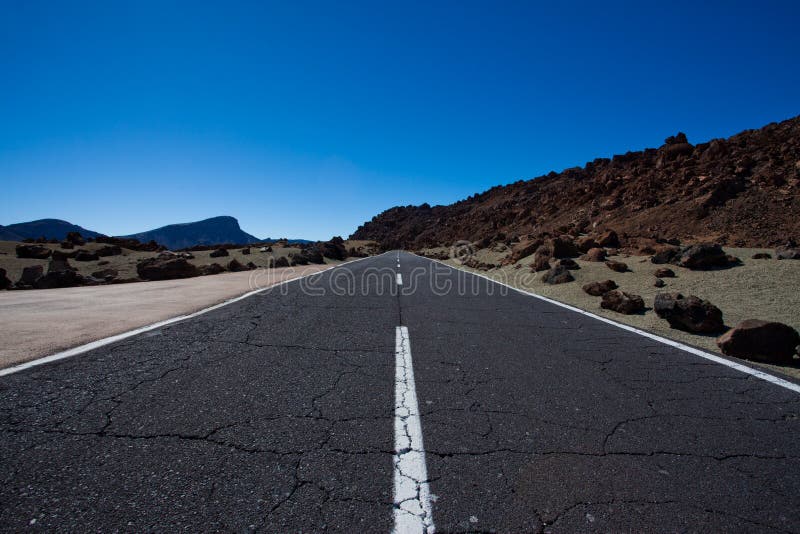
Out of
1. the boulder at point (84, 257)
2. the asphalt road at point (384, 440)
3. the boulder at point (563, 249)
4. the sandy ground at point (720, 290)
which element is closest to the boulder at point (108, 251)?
the boulder at point (84, 257)

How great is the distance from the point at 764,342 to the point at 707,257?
654cm

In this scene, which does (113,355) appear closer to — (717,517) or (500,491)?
(500,491)

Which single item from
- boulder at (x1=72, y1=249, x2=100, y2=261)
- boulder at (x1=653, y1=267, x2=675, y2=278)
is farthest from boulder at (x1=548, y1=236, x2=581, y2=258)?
boulder at (x1=72, y1=249, x2=100, y2=261)

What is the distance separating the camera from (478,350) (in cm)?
452

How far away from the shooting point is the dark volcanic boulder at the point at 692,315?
220 inches

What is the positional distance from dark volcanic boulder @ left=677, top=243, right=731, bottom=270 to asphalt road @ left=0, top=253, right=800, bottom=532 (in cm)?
695

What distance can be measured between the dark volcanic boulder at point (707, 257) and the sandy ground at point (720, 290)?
270 mm

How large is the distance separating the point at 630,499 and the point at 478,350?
8.67ft

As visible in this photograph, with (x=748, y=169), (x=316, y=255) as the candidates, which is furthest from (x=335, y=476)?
(x=316, y=255)

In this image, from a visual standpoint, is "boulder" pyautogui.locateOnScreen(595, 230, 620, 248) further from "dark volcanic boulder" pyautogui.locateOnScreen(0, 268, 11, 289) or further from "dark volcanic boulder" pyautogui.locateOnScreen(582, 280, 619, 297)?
"dark volcanic boulder" pyautogui.locateOnScreen(0, 268, 11, 289)

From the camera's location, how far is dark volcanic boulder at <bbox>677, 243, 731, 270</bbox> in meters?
9.51

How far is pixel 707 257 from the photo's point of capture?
9.55 metres

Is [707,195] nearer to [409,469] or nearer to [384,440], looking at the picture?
[384,440]

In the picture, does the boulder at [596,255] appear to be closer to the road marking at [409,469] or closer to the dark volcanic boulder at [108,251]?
the road marking at [409,469]
